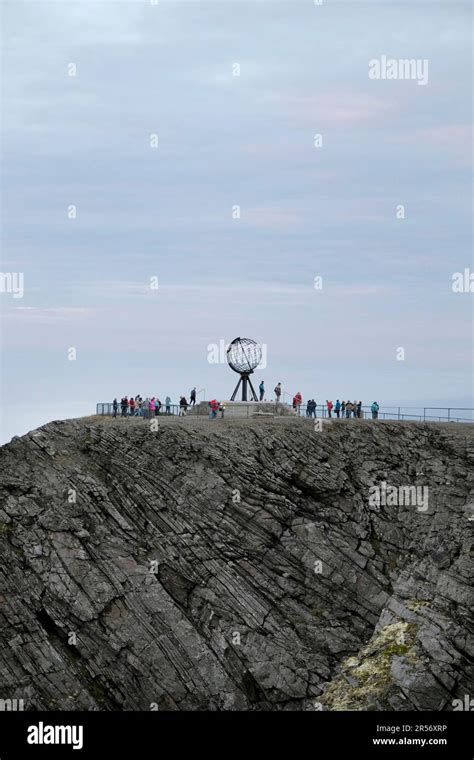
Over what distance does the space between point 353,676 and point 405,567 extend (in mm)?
7577

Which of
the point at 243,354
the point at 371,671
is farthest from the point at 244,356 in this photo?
the point at 371,671

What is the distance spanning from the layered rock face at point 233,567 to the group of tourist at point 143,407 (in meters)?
2.48

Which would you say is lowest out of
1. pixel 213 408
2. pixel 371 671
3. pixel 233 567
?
pixel 371 671

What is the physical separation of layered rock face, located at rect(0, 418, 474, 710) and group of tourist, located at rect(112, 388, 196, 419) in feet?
8.15

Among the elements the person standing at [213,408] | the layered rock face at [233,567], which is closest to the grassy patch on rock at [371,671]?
the layered rock face at [233,567]

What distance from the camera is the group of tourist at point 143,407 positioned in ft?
221

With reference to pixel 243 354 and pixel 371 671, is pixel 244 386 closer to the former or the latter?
pixel 243 354

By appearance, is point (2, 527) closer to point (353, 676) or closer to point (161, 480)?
point (161, 480)

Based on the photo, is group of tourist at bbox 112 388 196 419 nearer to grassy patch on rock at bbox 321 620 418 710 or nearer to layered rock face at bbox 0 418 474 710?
layered rock face at bbox 0 418 474 710

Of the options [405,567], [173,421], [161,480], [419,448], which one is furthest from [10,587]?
[419,448]

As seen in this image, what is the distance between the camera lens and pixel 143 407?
224ft

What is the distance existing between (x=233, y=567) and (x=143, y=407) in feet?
45.1

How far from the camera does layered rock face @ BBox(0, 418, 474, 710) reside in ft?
176

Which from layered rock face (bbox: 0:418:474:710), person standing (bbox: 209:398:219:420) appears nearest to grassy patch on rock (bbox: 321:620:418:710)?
layered rock face (bbox: 0:418:474:710)
